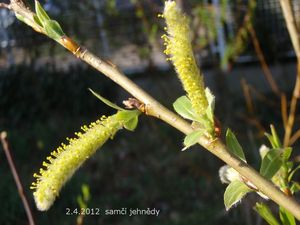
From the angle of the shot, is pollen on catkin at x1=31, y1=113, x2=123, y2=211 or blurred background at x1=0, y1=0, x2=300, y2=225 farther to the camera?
blurred background at x1=0, y1=0, x2=300, y2=225

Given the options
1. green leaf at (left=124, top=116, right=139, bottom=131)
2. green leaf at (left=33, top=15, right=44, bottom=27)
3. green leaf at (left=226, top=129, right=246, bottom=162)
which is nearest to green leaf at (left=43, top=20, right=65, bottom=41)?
green leaf at (left=33, top=15, right=44, bottom=27)

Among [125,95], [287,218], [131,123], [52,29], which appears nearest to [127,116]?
[131,123]

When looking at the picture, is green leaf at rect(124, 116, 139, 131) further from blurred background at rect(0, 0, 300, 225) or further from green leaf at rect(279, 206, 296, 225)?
blurred background at rect(0, 0, 300, 225)

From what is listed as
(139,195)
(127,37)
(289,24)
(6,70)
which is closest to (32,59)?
(6,70)

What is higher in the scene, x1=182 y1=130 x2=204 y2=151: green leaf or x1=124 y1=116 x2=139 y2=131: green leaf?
x1=124 y1=116 x2=139 y2=131: green leaf

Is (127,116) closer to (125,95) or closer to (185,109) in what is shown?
(185,109)
